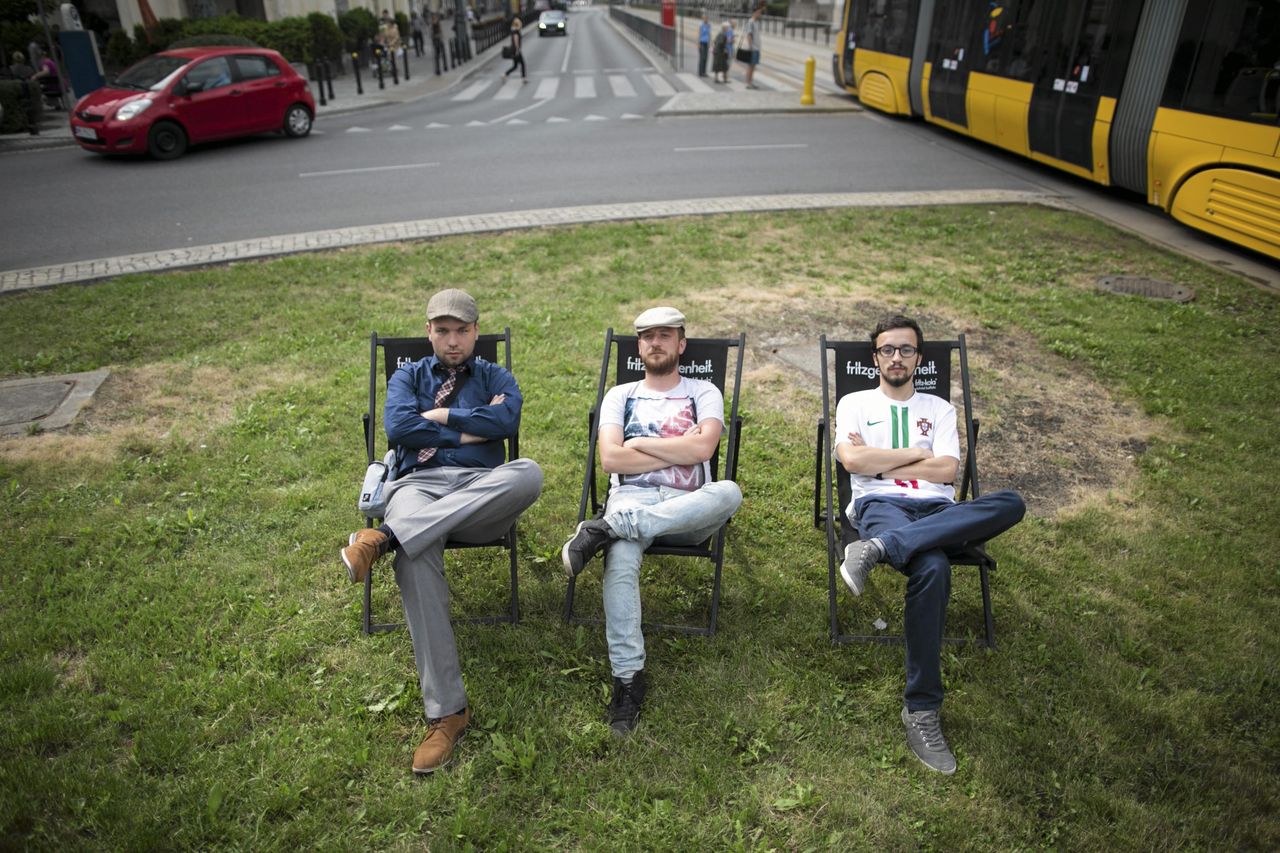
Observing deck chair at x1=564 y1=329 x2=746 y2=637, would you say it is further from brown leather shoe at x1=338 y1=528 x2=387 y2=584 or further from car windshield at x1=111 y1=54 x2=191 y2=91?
car windshield at x1=111 y1=54 x2=191 y2=91

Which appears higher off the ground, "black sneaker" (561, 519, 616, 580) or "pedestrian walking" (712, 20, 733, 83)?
"pedestrian walking" (712, 20, 733, 83)

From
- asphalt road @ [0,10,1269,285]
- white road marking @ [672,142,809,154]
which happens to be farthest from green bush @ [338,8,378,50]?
white road marking @ [672,142,809,154]

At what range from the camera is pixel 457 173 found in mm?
13320

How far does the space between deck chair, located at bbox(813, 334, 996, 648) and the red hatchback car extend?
1382 centimetres

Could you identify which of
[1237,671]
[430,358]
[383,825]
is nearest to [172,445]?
[430,358]

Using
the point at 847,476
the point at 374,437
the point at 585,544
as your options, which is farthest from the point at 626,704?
the point at 374,437

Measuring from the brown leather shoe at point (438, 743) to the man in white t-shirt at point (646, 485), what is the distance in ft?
2.15

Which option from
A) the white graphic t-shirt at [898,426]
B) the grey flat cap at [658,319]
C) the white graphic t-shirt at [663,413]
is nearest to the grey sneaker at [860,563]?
the white graphic t-shirt at [898,426]

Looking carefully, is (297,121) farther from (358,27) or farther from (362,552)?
(358,27)

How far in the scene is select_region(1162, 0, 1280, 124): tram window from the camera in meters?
8.56

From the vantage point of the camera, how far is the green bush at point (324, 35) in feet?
84.5

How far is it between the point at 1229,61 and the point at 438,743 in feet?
35.5

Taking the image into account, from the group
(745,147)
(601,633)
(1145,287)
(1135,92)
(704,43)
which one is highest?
(704,43)

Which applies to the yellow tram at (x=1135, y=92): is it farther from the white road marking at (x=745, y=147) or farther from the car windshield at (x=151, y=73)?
the car windshield at (x=151, y=73)
